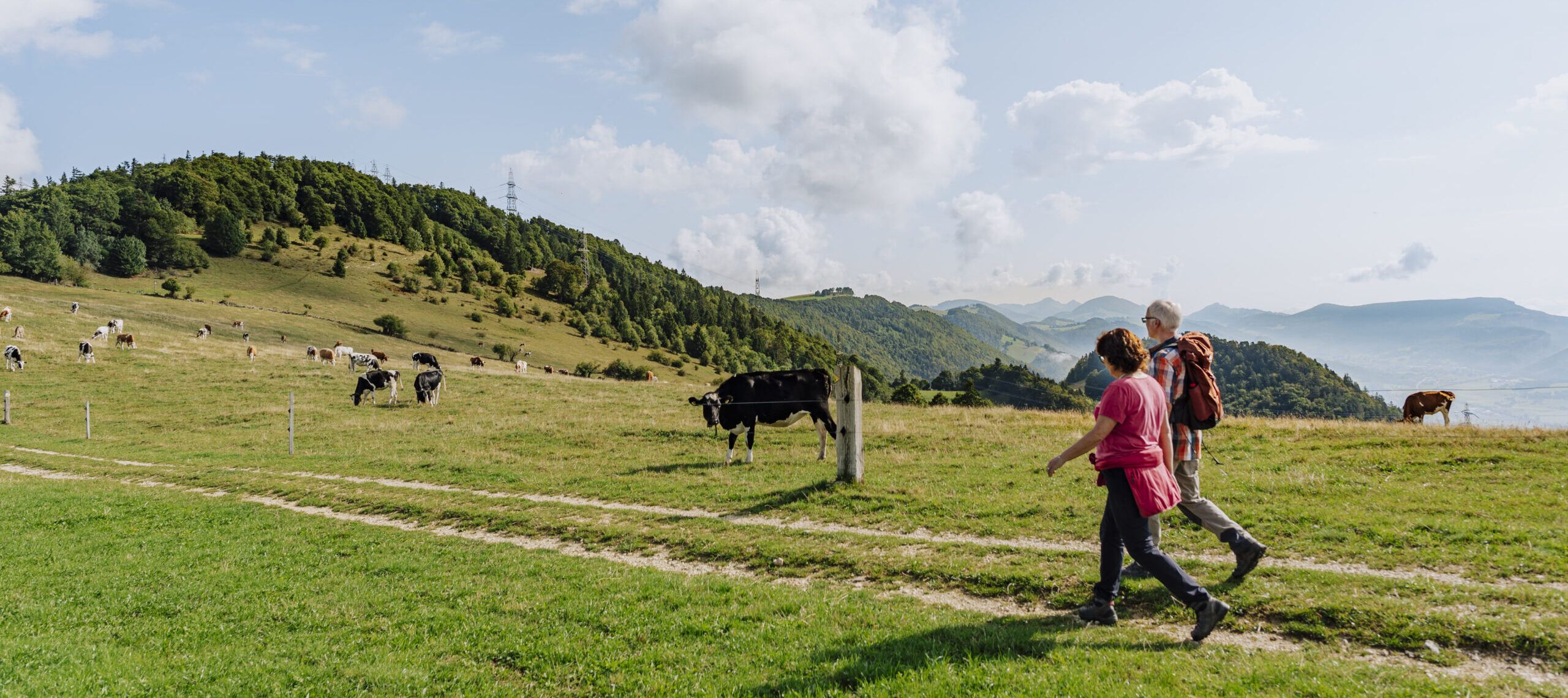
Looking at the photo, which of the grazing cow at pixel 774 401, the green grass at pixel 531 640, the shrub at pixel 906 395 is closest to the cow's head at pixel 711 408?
the grazing cow at pixel 774 401

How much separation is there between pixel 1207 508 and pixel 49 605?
13.4m

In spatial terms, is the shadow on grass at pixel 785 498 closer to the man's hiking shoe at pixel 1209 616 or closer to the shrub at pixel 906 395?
the man's hiking shoe at pixel 1209 616

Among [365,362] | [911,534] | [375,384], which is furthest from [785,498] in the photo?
[365,362]

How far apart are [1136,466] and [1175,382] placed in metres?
1.85

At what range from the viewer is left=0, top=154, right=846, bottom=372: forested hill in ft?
318

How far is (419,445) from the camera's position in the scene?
2270 cm

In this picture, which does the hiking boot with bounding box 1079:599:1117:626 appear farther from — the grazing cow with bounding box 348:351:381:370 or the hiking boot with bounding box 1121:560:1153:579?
the grazing cow with bounding box 348:351:381:370

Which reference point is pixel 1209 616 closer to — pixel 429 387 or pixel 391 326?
pixel 429 387

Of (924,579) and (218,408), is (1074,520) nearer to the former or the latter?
(924,579)

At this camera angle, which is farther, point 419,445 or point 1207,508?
point 419,445

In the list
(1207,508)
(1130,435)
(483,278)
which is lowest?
(1207,508)

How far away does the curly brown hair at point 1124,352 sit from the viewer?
6309mm

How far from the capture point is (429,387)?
114ft

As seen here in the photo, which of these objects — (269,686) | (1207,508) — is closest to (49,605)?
(269,686)
